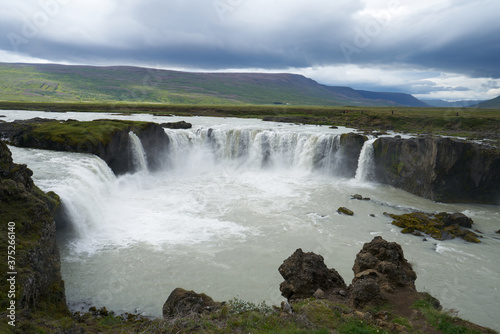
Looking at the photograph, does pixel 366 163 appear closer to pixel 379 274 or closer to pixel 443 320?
pixel 379 274

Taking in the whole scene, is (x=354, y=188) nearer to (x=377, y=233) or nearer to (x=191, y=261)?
(x=377, y=233)

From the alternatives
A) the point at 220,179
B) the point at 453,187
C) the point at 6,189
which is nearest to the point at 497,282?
the point at 453,187

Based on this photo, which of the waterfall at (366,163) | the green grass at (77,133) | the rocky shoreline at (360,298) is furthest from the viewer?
the waterfall at (366,163)

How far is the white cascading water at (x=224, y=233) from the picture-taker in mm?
15688

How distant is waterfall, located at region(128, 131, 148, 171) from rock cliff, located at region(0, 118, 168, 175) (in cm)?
50

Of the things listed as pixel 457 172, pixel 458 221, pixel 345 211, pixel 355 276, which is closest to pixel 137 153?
pixel 345 211

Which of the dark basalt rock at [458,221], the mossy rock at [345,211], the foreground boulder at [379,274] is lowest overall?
the mossy rock at [345,211]

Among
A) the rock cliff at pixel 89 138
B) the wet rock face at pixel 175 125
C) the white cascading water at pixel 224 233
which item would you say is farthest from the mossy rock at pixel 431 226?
the wet rock face at pixel 175 125

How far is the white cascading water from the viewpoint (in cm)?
1569

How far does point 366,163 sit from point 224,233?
79.7 feet

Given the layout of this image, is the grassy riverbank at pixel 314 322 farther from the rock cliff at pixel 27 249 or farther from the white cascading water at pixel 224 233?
the white cascading water at pixel 224 233

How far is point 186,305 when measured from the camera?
11.1m

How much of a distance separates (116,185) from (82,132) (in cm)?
918

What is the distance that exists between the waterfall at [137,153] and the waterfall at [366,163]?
28.4 metres
